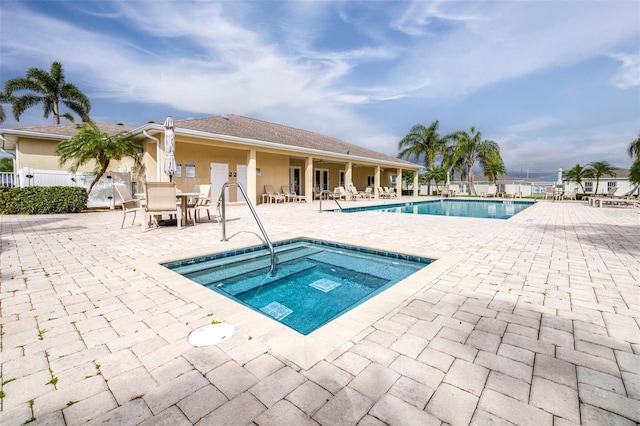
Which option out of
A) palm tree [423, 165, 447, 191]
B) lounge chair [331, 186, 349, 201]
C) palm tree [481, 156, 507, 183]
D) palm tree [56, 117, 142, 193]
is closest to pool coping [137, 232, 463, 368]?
palm tree [56, 117, 142, 193]

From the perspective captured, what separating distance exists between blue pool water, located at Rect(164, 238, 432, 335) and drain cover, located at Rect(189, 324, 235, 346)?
0.77 metres

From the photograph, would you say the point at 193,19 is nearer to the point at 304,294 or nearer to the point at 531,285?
the point at 304,294

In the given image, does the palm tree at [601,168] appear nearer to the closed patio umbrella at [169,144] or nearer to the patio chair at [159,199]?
the closed patio umbrella at [169,144]

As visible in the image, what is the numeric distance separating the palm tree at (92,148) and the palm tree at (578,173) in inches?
1514

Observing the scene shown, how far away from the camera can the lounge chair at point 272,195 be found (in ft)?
53.0

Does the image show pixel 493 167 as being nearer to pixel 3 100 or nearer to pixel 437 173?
pixel 437 173

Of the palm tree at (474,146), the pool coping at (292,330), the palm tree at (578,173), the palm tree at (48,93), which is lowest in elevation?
the pool coping at (292,330)

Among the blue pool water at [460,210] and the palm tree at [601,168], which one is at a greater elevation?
the palm tree at [601,168]

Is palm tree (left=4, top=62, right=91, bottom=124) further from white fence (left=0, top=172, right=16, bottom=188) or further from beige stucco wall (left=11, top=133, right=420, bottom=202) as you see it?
white fence (left=0, top=172, right=16, bottom=188)

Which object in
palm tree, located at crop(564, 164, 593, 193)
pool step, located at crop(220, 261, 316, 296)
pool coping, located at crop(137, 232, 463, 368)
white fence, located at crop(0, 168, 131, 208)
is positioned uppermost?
palm tree, located at crop(564, 164, 593, 193)

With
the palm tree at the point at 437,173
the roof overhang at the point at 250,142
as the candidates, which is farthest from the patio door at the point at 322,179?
the palm tree at the point at 437,173

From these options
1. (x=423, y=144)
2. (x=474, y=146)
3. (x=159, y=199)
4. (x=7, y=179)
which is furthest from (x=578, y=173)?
(x=7, y=179)

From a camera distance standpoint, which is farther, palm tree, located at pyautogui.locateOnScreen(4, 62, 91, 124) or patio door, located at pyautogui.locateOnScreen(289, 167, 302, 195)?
palm tree, located at pyautogui.locateOnScreen(4, 62, 91, 124)

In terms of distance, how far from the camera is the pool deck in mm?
1356
